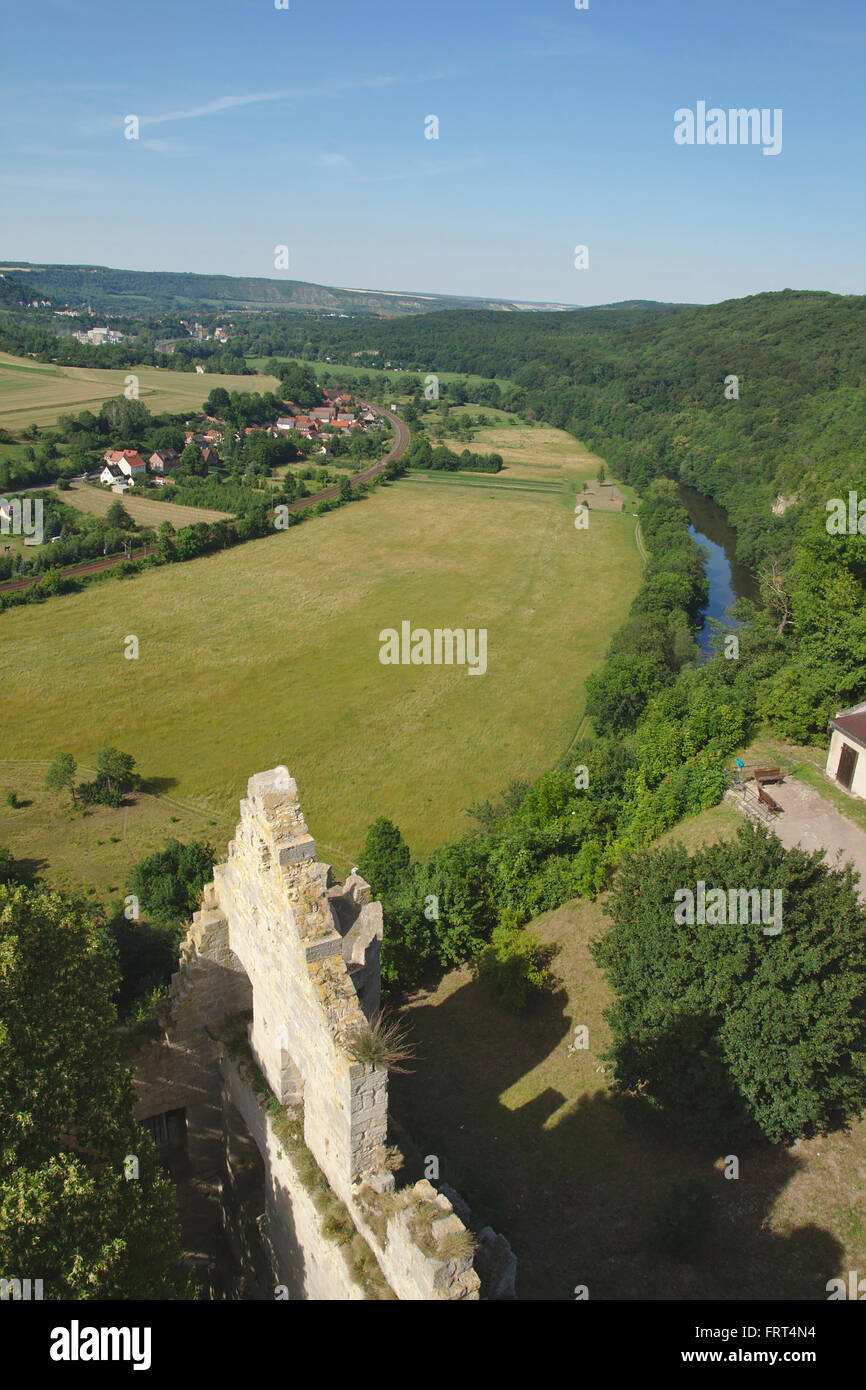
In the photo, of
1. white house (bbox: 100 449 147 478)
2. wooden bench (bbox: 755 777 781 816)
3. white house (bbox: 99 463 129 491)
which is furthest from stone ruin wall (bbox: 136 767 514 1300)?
white house (bbox: 100 449 147 478)

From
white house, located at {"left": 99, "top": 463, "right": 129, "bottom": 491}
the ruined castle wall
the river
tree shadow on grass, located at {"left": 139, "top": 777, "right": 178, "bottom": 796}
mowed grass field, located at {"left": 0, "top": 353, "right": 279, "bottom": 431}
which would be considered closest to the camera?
the ruined castle wall

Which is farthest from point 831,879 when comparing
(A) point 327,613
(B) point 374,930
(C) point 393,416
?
(C) point 393,416

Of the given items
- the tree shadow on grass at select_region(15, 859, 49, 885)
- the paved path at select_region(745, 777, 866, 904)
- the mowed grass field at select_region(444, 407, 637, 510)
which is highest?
the mowed grass field at select_region(444, 407, 637, 510)

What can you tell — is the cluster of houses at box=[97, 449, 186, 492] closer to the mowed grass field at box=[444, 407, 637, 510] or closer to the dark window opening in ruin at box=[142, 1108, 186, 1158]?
the mowed grass field at box=[444, 407, 637, 510]

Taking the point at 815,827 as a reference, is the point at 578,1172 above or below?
below

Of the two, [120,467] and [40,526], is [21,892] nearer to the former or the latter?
[40,526]

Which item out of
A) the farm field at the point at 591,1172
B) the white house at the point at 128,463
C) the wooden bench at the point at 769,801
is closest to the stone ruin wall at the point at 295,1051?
the farm field at the point at 591,1172

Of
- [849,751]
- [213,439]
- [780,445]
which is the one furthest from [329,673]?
[213,439]

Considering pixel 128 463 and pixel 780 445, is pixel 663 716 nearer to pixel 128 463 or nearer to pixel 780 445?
pixel 780 445

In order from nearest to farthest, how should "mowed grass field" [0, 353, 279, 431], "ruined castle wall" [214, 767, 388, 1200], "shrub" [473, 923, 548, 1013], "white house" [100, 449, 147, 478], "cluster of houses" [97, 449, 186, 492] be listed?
"ruined castle wall" [214, 767, 388, 1200]
"shrub" [473, 923, 548, 1013]
"cluster of houses" [97, 449, 186, 492]
"white house" [100, 449, 147, 478]
"mowed grass field" [0, 353, 279, 431]
